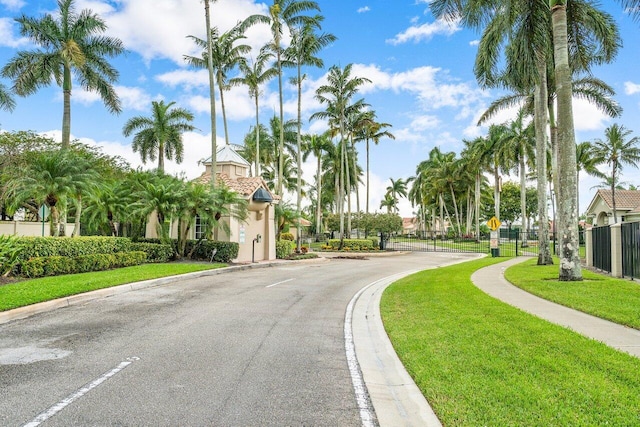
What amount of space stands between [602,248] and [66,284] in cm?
1940

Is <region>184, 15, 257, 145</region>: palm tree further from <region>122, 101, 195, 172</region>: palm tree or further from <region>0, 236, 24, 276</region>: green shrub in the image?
<region>0, 236, 24, 276</region>: green shrub

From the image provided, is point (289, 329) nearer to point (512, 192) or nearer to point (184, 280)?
point (184, 280)

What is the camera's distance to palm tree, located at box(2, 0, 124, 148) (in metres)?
24.8

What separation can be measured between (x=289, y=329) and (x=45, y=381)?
402 centimetres

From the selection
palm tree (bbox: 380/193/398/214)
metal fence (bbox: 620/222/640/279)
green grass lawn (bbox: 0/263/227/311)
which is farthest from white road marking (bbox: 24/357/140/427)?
palm tree (bbox: 380/193/398/214)

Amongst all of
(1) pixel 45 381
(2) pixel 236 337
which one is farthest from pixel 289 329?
(1) pixel 45 381

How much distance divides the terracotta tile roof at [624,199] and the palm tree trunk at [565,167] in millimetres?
28926

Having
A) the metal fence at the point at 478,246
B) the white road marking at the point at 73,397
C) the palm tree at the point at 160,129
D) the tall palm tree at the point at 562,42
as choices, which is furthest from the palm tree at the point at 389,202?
the white road marking at the point at 73,397

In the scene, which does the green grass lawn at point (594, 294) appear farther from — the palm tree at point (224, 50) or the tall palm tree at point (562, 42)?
the palm tree at point (224, 50)

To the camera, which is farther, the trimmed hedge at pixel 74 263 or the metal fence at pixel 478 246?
the metal fence at pixel 478 246

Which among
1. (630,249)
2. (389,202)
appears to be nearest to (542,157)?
(630,249)

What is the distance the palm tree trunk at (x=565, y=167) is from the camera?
13789mm

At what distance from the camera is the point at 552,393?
4578mm

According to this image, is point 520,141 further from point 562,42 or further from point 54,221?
point 54,221
